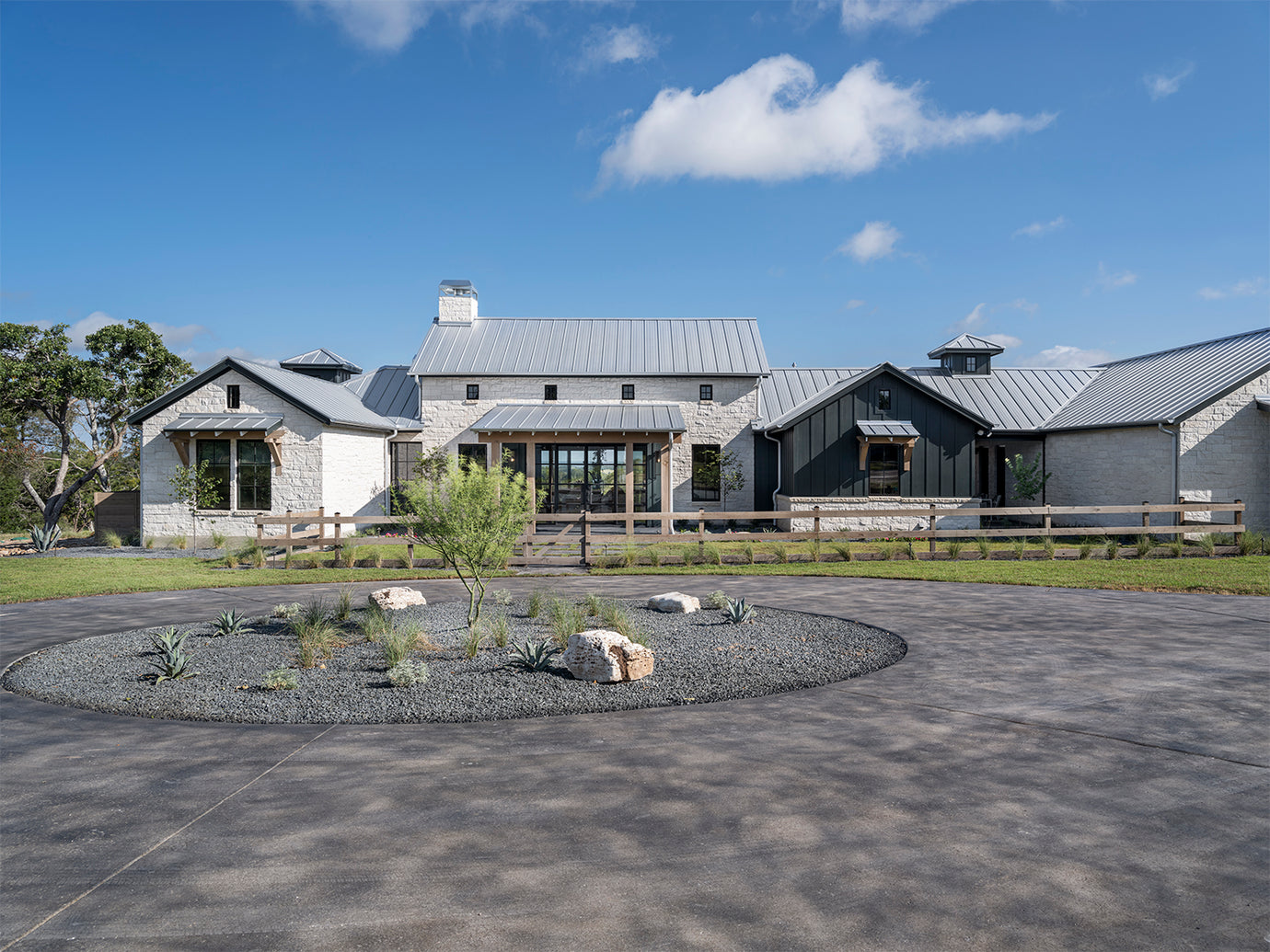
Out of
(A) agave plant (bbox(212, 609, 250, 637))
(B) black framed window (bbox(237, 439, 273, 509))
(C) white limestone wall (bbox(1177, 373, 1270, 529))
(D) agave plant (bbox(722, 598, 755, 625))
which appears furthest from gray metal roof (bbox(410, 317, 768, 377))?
(A) agave plant (bbox(212, 609, 250, 637))

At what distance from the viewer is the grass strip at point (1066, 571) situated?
12727mm

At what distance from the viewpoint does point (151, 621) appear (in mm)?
10086

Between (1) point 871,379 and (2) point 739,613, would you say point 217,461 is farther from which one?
A: (1) point 871,379

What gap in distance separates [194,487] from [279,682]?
646 inches

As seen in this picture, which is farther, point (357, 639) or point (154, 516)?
point (154, 516)

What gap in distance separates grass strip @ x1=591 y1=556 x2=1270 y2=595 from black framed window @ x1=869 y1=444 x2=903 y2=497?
6.60 metres

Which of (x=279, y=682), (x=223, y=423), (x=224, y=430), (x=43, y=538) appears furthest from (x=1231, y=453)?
(x=43, y=538)

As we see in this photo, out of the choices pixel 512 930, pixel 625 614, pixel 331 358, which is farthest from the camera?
pixel 331 358

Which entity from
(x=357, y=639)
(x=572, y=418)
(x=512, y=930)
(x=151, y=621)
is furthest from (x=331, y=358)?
(x=512, y=930)

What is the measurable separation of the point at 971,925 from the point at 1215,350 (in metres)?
26.2

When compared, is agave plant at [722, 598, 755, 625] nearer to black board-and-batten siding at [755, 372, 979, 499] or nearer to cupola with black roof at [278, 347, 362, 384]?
black board-and-batten siding at [755, 372, 979, 499]

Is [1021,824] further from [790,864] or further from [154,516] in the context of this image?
[154,516]

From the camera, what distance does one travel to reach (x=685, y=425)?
22.5m

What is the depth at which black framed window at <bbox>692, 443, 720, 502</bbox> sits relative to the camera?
23984 mm
